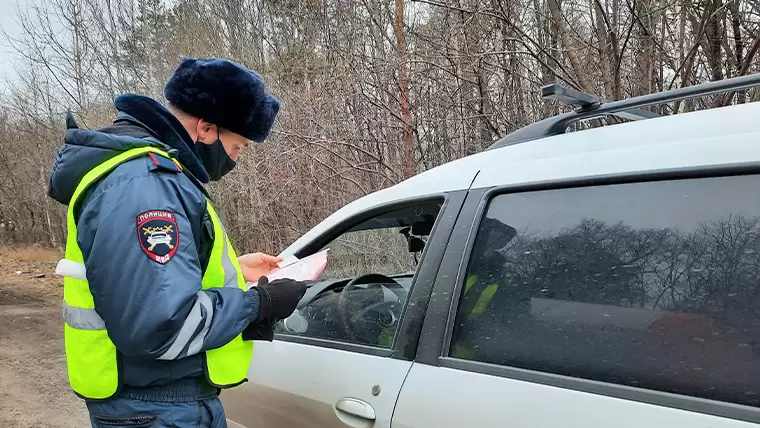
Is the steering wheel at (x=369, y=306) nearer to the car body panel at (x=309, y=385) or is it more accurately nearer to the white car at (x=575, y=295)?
the white car at (x=575, y=295)

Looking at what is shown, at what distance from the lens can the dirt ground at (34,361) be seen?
4.68m

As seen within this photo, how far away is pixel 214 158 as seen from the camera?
183 centimetres

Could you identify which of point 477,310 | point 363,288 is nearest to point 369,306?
point 363,288

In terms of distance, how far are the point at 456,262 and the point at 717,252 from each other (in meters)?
0.66

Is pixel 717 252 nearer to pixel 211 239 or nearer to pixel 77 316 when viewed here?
pixel 211 239

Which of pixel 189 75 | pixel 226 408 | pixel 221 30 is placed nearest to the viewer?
pixel 189 75

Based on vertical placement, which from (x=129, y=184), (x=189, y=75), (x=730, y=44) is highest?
(x=730, y=44)

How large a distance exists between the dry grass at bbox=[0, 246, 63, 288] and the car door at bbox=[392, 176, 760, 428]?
11671 mm

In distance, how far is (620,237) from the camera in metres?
1.30

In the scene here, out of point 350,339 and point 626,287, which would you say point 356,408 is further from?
point 626,287

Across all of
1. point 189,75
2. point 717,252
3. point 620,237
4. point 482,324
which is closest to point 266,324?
point 482,324

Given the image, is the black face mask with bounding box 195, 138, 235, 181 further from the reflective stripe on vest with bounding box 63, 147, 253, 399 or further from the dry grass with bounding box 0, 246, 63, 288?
the dry grass with bounding box 0, 246, 63, 288

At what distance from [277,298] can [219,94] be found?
657 mm

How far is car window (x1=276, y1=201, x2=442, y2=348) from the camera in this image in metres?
1.93
